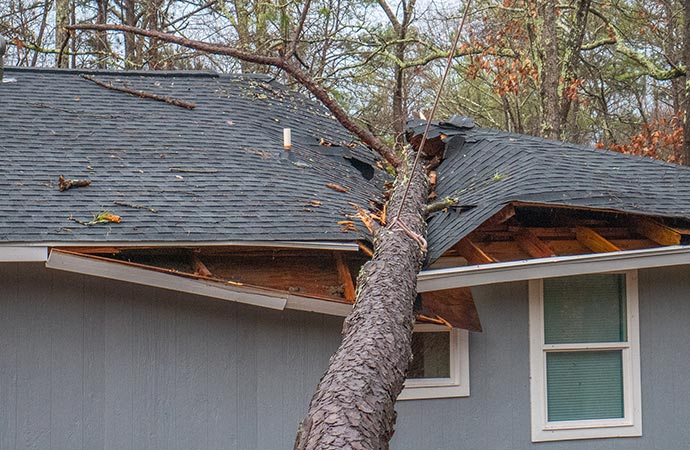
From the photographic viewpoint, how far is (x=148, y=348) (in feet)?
18.8

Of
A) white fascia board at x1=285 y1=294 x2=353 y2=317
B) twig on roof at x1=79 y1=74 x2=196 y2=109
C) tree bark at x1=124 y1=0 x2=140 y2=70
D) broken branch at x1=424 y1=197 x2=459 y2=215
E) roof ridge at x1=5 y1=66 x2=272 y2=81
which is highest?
tree bark at x1=124 y1=0 x2=140 y2=70

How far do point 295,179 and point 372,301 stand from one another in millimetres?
2921

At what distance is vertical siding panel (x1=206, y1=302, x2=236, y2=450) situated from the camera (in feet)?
19.0

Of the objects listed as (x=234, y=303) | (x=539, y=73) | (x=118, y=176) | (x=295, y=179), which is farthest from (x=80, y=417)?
(x=539, y=73)

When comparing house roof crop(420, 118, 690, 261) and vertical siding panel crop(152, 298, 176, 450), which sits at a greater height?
house roof crop(420, 118, 690, 261)

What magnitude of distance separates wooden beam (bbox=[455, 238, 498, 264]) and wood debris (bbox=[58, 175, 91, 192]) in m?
2.98

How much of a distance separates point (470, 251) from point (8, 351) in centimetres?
350

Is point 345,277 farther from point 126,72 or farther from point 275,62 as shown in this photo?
point 126,72

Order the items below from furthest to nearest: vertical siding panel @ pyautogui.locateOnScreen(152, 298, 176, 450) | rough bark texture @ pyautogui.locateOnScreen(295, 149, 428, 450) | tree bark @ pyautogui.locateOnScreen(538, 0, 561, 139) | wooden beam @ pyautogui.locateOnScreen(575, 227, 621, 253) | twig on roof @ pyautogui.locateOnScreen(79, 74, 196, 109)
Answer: tree bark @ pyautogui.locateOnScreen(538, 0, 561, 139), twig on roof @ pyautogui.locateOnScreen(79, 74, 196, 109), wooden beam @ pyautogui.locateOnScreen(575, 227, 621, 253), vertical siding panel @ pyautogui.locateOnScreen(152, 298, 176, 450), rough bark texture @ pyautogui.locateOnScreen(295, 149, 428, 450)

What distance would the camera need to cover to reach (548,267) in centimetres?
566

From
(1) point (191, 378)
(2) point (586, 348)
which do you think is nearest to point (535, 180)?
(2) point (586, 348)

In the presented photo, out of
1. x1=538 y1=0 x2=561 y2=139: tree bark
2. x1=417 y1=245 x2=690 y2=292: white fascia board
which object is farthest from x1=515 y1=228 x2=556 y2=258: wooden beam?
x1=538 y1=0 x2=561 y2=139: tree bark

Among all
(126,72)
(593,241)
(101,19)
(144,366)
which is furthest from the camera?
(101,19)

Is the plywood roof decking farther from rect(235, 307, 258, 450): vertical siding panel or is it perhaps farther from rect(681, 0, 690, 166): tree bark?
rect(681, 0, 690, 166): tree bark
